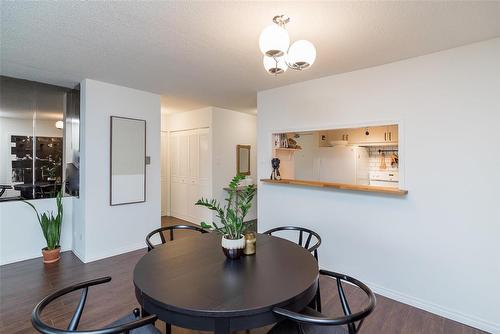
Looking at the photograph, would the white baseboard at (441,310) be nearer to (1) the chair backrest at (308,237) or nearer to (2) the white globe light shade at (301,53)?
(1) the chair backrest at (308,237)

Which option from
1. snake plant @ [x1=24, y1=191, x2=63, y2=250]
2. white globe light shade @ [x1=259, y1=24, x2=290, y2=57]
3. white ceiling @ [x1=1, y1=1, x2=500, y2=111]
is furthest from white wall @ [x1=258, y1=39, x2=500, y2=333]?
snake plant @ [x1=24, y1=191, x2=63, y2=250]

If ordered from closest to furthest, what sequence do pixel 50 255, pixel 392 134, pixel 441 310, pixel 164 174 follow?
pixel 441 310
pixel 50 255
pixel 392 134
pixel 164 174

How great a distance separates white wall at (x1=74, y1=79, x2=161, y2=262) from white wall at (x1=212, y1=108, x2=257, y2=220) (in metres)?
1.45

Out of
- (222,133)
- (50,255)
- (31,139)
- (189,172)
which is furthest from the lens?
(189,172)

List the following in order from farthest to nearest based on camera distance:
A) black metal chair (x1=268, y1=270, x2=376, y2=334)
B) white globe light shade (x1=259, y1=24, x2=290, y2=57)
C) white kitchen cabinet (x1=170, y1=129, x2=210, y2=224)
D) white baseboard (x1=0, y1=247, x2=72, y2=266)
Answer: white kitchen cabinet (x1=170, y1=129, x2=210, y2=224), white baseboard (x1=0, y1=247, x2=72, y2=266), white globe light shade (x1=259, y1=24, x2=290, y2=57), black metal chair (x1=268, y1=270, x2=376, y2=334)

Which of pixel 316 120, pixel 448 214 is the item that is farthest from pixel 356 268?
pixel 316 120

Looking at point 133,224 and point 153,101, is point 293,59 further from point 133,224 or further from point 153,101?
point 133,224

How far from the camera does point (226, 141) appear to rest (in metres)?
5.25

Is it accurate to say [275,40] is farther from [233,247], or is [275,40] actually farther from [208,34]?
[233,247]

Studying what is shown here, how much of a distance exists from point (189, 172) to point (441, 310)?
4.59 meters

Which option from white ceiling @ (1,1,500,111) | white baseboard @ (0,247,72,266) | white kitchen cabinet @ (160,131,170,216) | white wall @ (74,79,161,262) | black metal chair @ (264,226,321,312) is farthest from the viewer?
white kitchen cabinet @ (160,131,170,216)

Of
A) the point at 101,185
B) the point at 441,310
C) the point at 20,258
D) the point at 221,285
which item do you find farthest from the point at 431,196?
the point at 20,258

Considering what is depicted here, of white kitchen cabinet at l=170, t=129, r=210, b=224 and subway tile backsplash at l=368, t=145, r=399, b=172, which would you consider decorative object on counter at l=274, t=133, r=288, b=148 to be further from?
subway tile backsplash at l=368, t=145, r=399, b=172

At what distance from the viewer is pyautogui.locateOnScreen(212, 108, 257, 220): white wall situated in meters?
5.04
